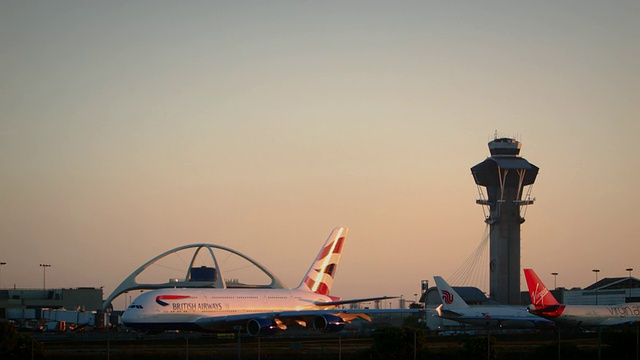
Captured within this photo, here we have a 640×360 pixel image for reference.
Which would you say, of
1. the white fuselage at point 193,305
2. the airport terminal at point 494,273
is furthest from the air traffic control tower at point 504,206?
the white fuselage at point 193,305

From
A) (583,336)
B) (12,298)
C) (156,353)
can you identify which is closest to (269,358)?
(156,353)

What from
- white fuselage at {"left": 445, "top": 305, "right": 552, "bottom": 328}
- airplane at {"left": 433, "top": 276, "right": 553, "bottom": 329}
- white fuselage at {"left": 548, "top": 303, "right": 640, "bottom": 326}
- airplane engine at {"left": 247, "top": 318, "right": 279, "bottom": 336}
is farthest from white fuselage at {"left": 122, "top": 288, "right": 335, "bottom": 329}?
white fuselage at {"left": 548, "top": 303, "right": 640, "bottom": 326}

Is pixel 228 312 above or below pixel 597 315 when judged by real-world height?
above

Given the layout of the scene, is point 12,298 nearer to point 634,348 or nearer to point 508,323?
point 508,323

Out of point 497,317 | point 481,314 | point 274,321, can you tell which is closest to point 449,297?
point 481,314

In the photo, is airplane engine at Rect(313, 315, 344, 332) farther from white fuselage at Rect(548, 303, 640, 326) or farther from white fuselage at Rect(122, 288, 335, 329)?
white fuselage at Rect(548, 303, 640, 326)

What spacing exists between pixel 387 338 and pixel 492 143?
10421cm

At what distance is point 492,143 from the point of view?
143 metres

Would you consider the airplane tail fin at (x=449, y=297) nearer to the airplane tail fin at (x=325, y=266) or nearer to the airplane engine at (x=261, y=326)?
the airplane tail fin at (x=325, y=266)

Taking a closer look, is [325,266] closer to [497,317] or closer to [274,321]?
[274,321]

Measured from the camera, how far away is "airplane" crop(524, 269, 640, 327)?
246ft

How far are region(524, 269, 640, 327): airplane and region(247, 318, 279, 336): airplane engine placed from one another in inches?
913

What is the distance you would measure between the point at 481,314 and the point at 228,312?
1249 inches

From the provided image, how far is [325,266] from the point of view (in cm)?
8094
